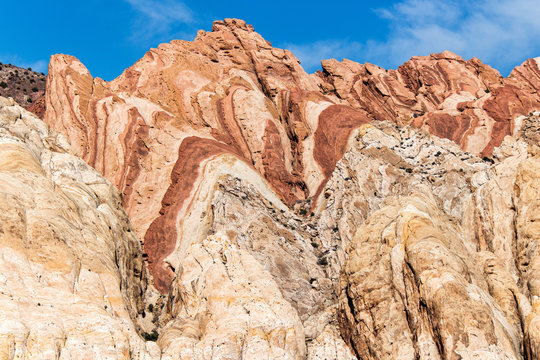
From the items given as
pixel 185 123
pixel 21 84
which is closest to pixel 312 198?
pixel 185 123

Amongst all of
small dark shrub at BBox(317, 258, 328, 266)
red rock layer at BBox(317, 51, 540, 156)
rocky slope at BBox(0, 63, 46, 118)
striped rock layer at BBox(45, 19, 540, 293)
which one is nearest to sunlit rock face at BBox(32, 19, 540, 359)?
small dark shrub at BBox(317, 258, 328, 266)

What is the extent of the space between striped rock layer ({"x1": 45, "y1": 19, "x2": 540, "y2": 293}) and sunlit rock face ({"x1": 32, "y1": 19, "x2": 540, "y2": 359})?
0.82ft

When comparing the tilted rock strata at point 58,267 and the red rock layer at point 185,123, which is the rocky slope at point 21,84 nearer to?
the red rock layer at point 185,123

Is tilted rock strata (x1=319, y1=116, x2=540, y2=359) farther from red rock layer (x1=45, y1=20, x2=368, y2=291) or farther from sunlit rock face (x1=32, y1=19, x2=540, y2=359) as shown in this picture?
red rock layer (x1=45, y1=20, x2=368, y2=291)

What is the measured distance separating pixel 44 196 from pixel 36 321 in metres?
11.2

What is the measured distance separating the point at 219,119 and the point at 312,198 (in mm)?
18264

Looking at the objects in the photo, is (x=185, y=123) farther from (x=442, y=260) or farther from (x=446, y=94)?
(x=446, y=94)

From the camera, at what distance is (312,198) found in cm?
6738

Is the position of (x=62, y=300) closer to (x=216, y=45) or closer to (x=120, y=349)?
(x=120, y=349)

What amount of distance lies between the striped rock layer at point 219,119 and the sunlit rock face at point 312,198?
25 centimetres

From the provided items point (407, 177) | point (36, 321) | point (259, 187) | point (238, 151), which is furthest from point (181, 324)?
point (238, 151)

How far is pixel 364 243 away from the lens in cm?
4247

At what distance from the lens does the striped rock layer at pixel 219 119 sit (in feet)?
199

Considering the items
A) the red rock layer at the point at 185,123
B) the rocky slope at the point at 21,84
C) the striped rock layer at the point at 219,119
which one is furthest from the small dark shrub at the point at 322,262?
the rocky slope at the point at 21,84
